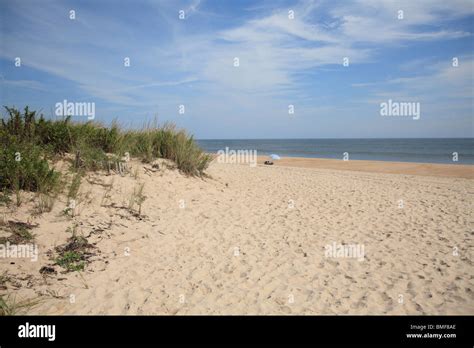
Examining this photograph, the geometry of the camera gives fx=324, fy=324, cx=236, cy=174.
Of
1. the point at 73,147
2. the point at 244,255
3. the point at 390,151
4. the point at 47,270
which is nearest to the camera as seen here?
the point at 47,270

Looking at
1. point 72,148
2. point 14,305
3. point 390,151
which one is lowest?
point 14,305

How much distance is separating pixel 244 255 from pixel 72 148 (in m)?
5.13

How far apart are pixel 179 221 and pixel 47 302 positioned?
3.29m

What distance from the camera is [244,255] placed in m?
5.51

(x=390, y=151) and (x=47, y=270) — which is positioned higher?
(x=390, y=151)

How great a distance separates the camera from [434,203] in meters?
9.16

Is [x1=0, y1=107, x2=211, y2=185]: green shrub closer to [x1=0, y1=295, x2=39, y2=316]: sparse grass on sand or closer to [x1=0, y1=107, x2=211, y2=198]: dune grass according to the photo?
[x1=0, y1=107, x2=211, y2=198]: dune grass

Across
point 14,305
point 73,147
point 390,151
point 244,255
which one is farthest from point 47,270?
point 390,151

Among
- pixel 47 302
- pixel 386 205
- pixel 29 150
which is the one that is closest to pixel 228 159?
pixel 386 205

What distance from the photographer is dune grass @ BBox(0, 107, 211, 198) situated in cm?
597

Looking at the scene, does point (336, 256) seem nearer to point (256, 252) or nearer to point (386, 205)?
point (256, 252)

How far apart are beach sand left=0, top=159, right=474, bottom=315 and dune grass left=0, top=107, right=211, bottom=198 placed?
51cm

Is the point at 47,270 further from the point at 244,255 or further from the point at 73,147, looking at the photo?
the point at 73,147
